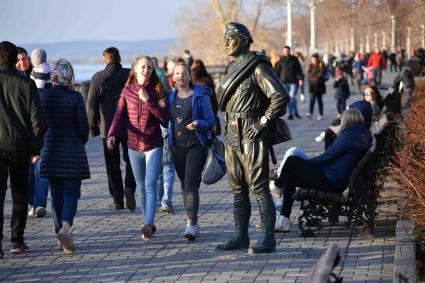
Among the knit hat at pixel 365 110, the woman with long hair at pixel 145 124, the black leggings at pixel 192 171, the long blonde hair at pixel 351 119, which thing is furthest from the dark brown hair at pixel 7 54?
the knit hat at pixel 365 110

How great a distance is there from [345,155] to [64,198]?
2719mm

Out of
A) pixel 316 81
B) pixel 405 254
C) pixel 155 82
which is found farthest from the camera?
pixel 316 81

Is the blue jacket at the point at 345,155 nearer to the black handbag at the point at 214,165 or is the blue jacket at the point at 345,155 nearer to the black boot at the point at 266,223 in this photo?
the black handbag at the point at 214,165

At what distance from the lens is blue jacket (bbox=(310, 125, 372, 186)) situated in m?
11.2

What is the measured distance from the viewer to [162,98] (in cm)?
1130

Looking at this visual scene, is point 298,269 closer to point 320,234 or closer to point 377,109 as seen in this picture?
point 320,234

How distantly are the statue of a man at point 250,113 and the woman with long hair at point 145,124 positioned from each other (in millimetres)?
1246

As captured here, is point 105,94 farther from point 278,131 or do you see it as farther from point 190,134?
point 278,131

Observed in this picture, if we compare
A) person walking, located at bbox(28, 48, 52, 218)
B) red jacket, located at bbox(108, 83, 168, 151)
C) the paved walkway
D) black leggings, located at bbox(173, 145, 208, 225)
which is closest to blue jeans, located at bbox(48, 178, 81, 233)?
the paved walkway

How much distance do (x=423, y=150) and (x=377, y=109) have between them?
9.32m

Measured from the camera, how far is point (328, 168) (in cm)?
1124

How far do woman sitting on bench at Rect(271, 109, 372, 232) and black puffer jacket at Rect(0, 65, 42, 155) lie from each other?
2466 millimetres

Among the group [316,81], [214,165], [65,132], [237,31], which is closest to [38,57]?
[65,132]

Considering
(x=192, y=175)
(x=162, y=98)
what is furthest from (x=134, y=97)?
(x=192, y=175)
